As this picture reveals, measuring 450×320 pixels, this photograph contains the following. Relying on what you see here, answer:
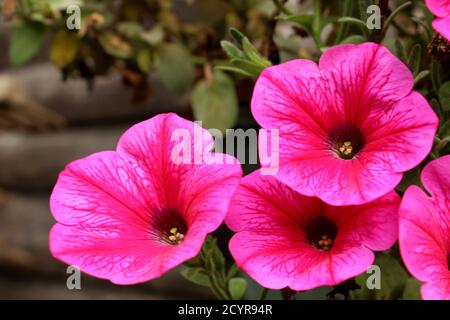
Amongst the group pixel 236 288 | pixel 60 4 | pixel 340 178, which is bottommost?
pixel 236 288

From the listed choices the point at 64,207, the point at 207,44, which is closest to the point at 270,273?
the point at 64,207

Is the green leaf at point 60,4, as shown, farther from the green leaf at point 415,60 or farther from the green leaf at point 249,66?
the green leaf at point 415,60

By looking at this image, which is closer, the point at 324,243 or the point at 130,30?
the point at 324,243

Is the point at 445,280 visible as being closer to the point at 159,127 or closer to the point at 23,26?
the point at 159,127

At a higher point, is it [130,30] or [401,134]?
[130,30]

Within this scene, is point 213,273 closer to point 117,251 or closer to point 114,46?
point 117,251

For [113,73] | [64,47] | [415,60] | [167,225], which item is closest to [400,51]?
[415,60]
